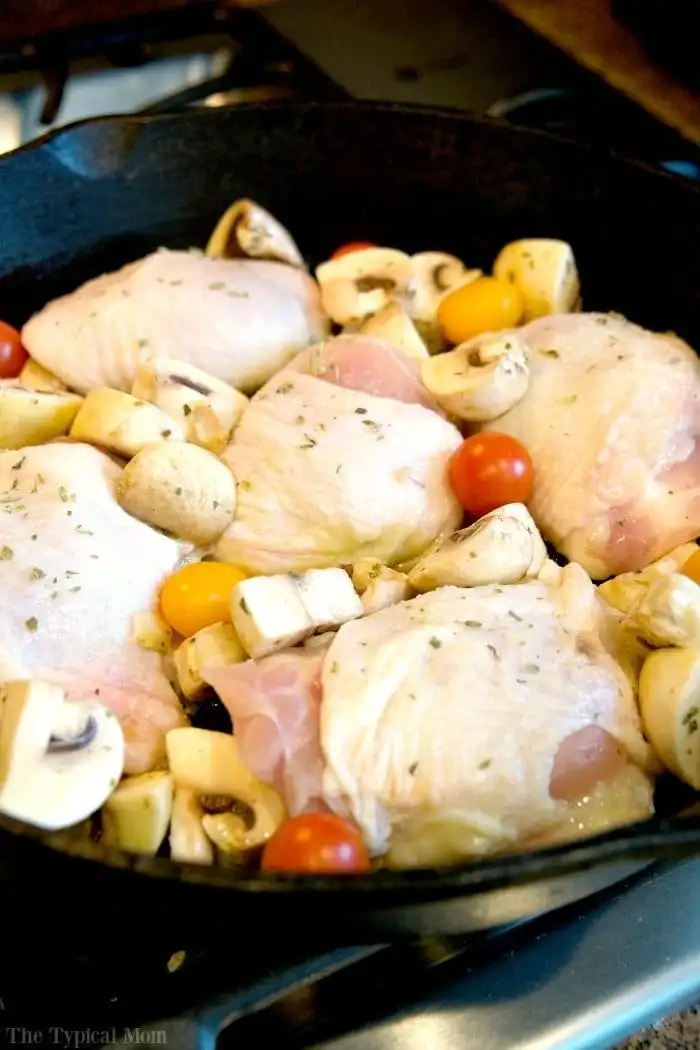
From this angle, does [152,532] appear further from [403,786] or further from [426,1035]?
[426,1035]

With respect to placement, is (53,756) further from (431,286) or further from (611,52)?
(611,52)

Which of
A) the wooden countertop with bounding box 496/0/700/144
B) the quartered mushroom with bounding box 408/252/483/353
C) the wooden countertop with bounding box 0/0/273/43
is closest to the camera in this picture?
the quartered mushroom with bounding box 408/252/483/353

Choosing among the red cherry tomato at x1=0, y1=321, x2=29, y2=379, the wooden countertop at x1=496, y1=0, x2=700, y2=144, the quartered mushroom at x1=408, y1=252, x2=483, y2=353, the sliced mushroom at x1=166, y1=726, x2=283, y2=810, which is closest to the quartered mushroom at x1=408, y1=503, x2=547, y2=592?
the sliced mushroom at x1=166, y1=726, x2=283, y2=810

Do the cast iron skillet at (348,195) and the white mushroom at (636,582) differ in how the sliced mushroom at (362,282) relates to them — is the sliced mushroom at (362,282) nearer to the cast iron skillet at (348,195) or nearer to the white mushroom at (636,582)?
the cast iron skillet at (348,195)

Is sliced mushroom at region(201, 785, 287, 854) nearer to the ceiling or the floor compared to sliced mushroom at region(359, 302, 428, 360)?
nearer to the floor

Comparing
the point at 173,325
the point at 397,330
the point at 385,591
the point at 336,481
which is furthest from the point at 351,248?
the point at 385,591

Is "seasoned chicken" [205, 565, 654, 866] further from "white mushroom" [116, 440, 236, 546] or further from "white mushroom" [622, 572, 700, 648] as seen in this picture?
"white mushroom" [116, 440, 236, 546]

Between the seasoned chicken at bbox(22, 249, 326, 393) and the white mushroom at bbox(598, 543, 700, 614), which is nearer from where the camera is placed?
the white mushroom at bbox(598, 543, 700, 614)
